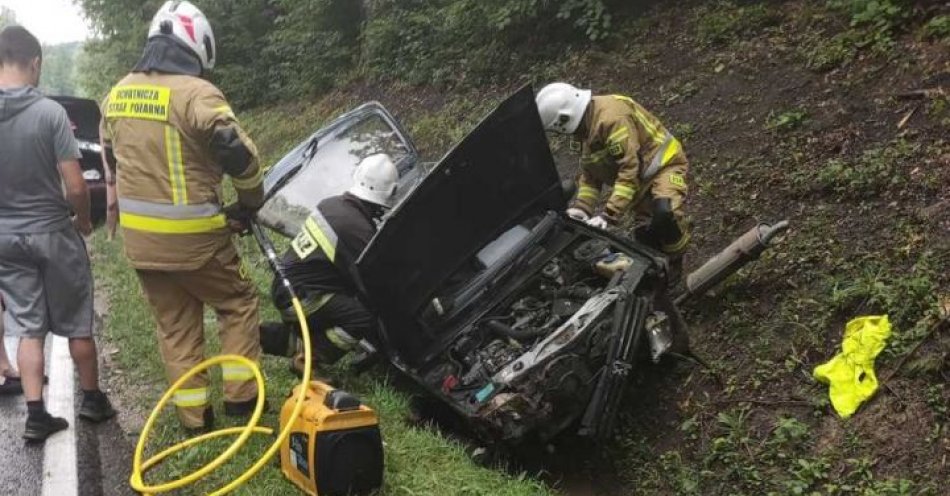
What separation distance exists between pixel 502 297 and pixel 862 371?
181cm

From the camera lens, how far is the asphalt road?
3.70 meters

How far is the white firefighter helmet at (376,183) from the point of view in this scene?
14.8 ft

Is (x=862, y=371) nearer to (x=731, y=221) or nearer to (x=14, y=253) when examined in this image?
(x=731, y=221)

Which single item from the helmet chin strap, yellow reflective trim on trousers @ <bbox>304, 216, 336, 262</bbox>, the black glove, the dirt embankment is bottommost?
the dirt embankment

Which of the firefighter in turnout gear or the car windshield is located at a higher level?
the firefighter in turnout gear

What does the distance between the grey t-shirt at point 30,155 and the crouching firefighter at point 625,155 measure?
268 centimetres

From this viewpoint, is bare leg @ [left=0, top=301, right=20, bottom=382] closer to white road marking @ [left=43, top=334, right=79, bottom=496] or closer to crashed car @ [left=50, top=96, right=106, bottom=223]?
white road marking @ [left=43, top=334, right=79, bottom=496]

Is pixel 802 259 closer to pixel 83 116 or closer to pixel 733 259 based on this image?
pixel 733 259

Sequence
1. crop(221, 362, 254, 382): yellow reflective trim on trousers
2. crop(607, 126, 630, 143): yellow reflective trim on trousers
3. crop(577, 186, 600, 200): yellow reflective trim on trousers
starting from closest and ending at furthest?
crop(221, 362, 254, 382): yellow reflective trim on trousers → crop(607, 126, 630, 143): yellow reflective trim on trousers → crop(577, 186, 600, 200): yellow reflective trim on trousers

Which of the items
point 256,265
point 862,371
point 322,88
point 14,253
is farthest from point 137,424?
point 322,88

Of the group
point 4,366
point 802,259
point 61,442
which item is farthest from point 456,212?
point 4,366

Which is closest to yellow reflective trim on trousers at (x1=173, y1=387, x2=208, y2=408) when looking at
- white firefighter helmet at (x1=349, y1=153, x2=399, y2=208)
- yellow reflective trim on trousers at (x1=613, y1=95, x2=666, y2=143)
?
white firefighter helmet at (x1=349, y1=153, x2=399, y2=208)

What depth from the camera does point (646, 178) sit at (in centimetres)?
496

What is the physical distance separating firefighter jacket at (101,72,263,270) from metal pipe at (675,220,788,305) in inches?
105
